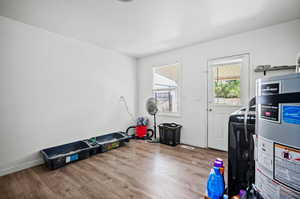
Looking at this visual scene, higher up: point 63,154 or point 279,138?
point 279,138

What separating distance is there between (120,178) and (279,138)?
1.94 metres

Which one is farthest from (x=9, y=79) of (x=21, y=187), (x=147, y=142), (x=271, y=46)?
(x=271, y=46)

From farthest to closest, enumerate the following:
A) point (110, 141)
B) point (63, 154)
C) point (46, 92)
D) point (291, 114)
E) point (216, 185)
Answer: point (110, 141)
point (46, 92)
point (63, 154)
point (216, 185)
point (291, 114)

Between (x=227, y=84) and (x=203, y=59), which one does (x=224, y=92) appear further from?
(x=203, y=59)

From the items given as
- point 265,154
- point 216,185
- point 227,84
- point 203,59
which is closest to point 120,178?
point 216,185

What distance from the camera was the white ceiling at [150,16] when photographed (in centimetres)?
179

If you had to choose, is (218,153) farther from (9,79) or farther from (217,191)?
(9,79)

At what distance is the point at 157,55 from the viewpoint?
3.83m

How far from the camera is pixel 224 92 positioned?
2828 millimetres

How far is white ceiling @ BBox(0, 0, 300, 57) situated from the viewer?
1.79 metres

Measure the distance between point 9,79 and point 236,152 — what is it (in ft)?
10.1

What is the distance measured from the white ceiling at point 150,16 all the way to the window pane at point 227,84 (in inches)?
27.2

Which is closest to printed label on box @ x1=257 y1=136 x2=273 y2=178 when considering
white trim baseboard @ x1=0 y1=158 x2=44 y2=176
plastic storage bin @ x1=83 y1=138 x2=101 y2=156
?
plastic storage bin @ x1=83 y1=138 x2=101 y2=156

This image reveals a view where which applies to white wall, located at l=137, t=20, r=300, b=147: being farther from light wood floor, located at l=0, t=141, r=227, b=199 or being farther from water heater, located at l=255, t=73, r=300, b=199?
water heater, located at l=255, t=73, r=300, b=199
